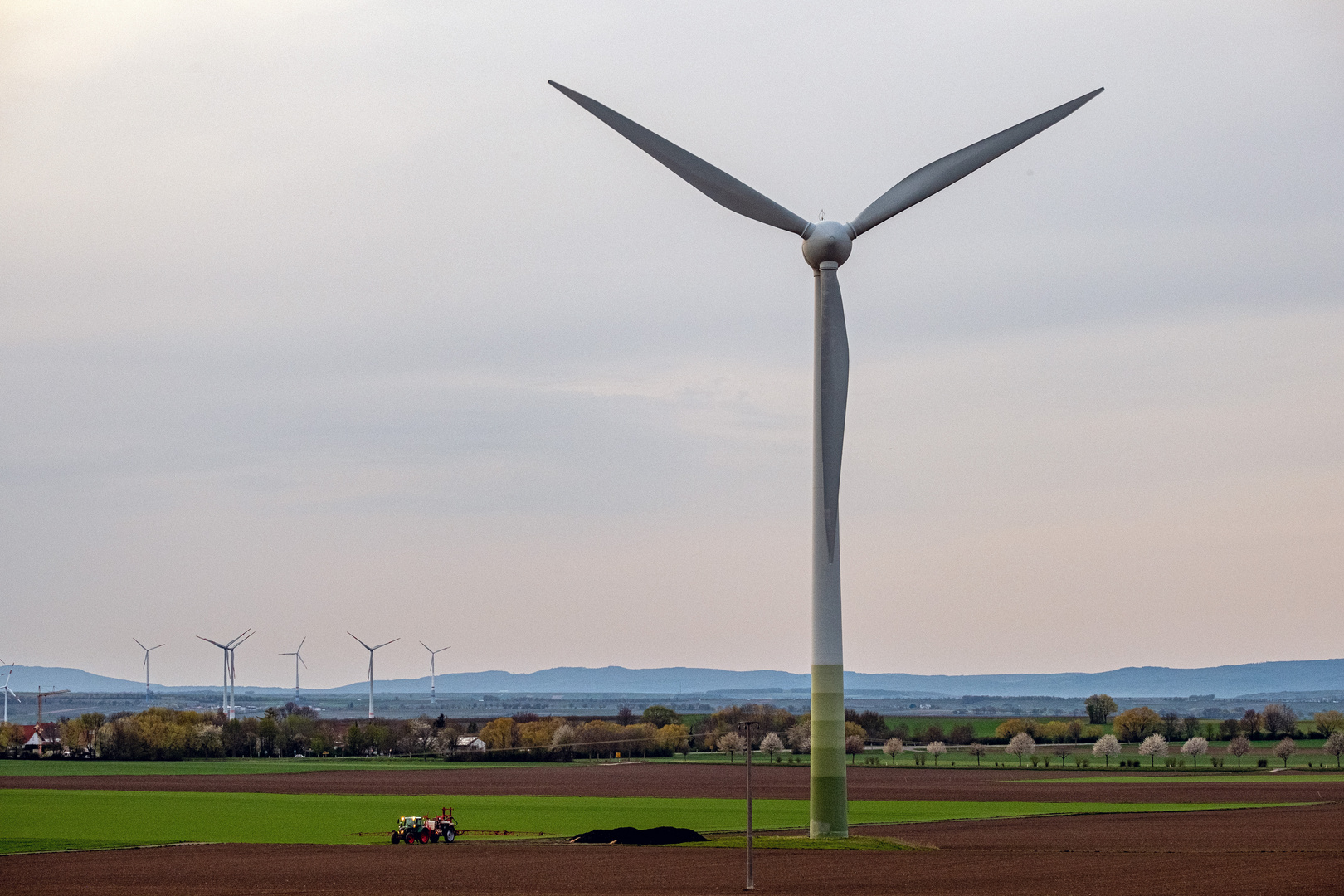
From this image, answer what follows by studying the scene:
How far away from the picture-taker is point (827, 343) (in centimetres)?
6009

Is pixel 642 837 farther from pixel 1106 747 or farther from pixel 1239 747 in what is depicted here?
pixel 1106 747

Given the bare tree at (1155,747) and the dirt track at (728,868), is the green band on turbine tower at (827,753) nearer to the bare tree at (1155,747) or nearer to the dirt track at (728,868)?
the dirt track at (728,868)

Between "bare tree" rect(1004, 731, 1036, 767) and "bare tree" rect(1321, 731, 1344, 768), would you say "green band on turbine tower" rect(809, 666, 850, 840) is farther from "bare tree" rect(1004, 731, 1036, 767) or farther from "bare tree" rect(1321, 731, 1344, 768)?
"bare tree" rect(1004, 731, 1036, 767)

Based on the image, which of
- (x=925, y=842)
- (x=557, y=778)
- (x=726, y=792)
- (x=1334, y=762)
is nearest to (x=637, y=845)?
(x=925, y=842)

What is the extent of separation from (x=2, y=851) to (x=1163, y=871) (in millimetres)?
43154

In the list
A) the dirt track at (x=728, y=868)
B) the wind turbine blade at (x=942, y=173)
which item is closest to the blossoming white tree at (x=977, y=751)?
the dirt track at (x=728, y=868)

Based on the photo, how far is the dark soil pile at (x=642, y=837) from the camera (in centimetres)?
6344

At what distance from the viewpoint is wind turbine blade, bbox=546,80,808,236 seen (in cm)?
6062

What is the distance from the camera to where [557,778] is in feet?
433

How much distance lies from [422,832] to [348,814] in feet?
73.4

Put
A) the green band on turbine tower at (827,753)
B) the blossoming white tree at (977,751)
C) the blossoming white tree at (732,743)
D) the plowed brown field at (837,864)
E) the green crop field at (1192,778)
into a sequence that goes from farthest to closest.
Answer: the blossoming white tree at (732,743) → the blossoming white tree at (977,751) → the green crop field at (1192,778) → the green band on turbine tower at (827,753) → the plowed brown field at (837,864)

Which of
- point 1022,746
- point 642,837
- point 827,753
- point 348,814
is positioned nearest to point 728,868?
point 827,753

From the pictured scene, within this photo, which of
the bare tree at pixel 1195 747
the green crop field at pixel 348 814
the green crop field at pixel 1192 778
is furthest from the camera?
the bare tree at pixel 1195 747

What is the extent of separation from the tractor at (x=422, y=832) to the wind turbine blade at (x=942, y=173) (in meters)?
29.3
